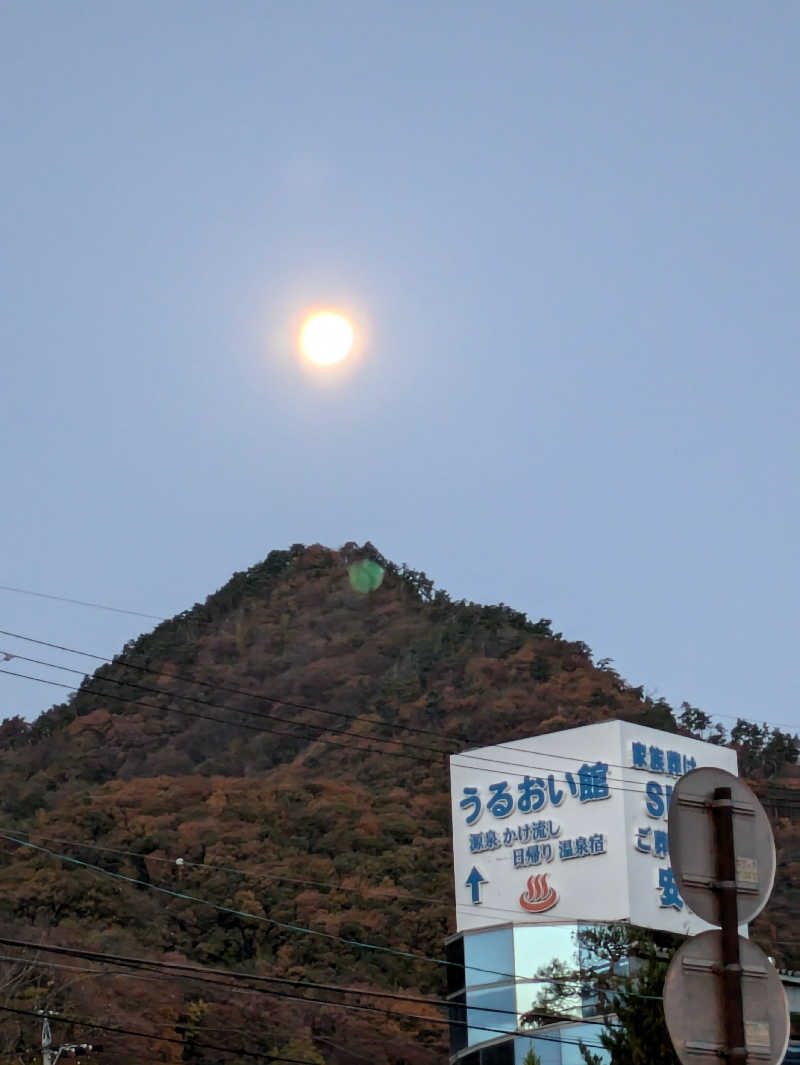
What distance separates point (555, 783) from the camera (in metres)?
37.9

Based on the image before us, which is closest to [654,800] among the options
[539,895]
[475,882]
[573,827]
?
[573,827]

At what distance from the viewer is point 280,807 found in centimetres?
6781

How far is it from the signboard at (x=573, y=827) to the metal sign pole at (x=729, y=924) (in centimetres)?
3141

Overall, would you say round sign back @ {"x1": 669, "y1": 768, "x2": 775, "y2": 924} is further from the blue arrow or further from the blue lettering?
the blue arrow

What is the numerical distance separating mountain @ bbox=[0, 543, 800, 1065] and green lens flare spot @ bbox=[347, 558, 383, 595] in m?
0.16

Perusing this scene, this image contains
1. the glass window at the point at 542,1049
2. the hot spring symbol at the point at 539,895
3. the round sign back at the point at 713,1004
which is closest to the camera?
the round sign back at the point at 713,1004

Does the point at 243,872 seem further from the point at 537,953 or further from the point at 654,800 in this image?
the point at 654,800

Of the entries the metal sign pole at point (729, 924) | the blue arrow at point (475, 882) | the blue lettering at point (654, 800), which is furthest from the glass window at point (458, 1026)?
the metal sign pole at point (729, 924)

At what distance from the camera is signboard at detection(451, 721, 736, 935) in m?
36.2

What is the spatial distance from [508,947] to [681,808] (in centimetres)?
3308

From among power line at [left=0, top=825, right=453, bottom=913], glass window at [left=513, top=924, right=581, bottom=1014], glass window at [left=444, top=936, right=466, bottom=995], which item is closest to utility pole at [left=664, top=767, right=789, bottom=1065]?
glass window at [left=513, top=924, right=581, bottom=1014]

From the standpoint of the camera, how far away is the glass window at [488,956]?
121 ft

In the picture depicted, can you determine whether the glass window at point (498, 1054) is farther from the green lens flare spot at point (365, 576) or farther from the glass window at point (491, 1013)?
the green lens flare spot at point (365, 576)

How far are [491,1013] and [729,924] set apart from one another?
109 ft
